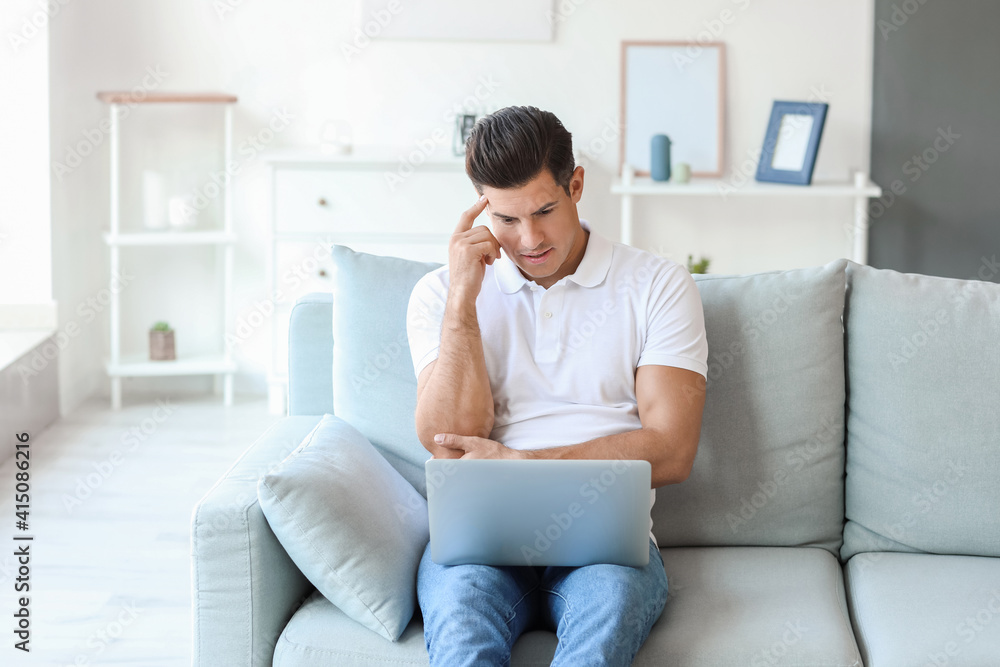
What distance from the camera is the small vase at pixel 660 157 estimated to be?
3.79m

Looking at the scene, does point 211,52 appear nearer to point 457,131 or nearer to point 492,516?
point 457,131

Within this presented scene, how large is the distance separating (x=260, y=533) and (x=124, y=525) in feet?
4.90

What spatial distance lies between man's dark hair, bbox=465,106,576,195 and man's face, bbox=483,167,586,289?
2cm

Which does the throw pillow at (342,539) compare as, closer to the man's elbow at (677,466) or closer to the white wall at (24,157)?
the man's elbow at (677,466)

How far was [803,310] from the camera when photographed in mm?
1727

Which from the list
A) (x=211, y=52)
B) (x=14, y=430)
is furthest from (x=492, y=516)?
(x=211, y=52)

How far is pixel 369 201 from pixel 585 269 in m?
2.16
